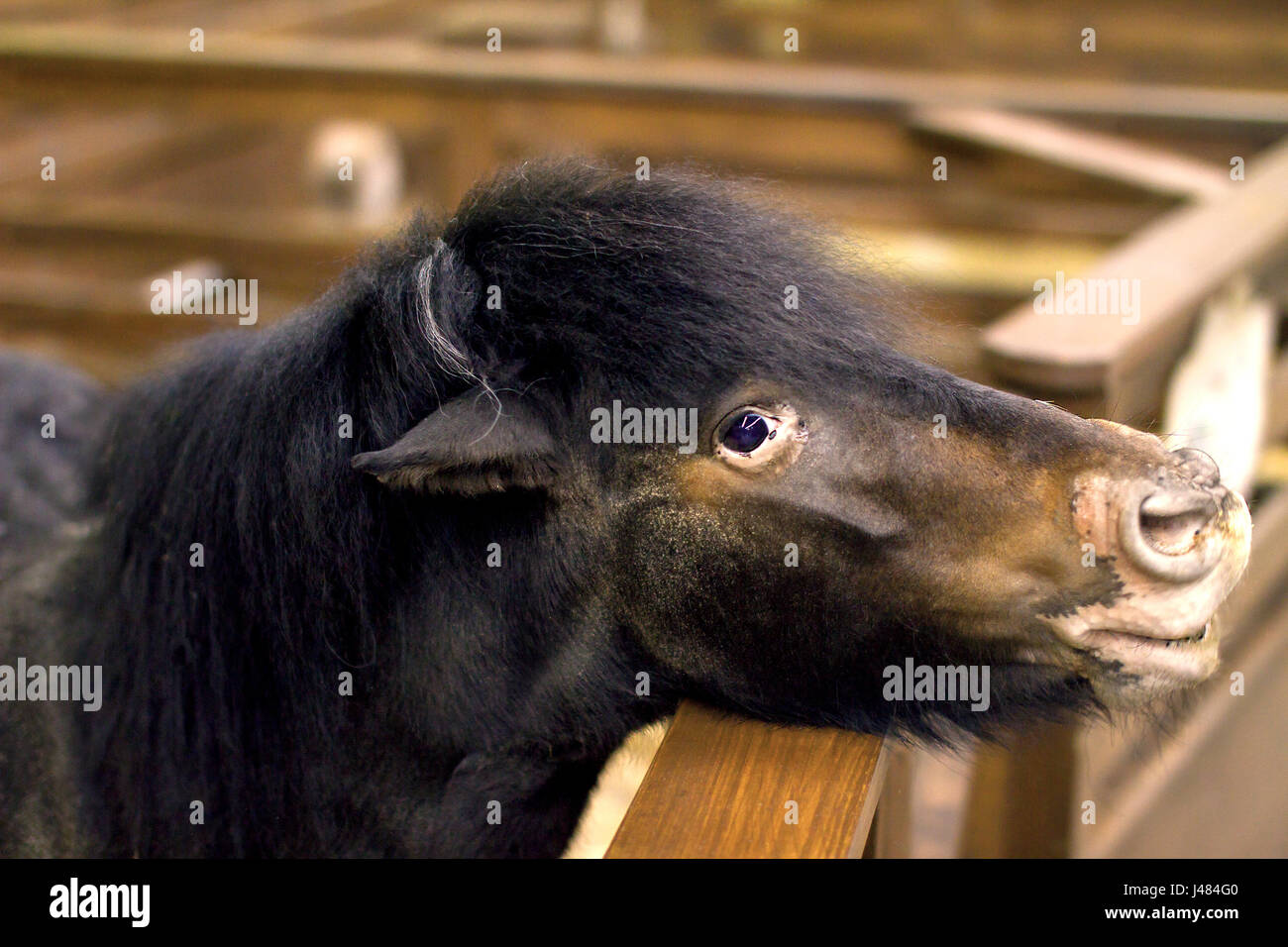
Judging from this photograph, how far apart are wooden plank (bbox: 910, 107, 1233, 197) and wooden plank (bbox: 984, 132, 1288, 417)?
3.07 feet

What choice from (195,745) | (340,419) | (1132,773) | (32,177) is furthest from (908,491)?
(32,177)

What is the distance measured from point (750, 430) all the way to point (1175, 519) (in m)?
0.46

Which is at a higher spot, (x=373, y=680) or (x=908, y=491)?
(x=908, y=491)

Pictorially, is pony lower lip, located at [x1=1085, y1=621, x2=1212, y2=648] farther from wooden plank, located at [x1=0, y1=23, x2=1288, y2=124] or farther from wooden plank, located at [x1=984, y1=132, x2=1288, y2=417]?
wooden plank, located at [x1=0, y1=23, x2=1288, y2=124]

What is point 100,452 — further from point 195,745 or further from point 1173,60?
point 1173,60

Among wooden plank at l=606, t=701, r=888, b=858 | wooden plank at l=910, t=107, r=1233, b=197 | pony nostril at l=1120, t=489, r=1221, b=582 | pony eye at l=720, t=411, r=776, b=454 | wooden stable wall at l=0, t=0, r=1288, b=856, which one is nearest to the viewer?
wooden plank at l=606, t=701, r=888, b=858

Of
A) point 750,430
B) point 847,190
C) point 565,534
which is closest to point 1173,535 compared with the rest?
point 750,430

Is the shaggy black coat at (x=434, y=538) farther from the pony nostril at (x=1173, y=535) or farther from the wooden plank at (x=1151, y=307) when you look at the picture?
the wooden plank at (x=1151, y=307)

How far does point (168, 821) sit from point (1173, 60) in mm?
8469

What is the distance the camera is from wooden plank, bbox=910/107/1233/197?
3764 millimetres

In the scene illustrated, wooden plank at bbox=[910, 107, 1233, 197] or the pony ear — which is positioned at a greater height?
wooden plank at bbox=[910, 107, 1233, 197]

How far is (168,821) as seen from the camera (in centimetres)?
156

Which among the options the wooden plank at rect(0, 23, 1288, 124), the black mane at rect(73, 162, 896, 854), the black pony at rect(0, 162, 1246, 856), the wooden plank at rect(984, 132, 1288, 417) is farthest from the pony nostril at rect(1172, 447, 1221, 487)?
the wooden plank at rect(0, 23, 1288, 124)

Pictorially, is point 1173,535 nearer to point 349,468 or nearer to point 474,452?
point 474,452
